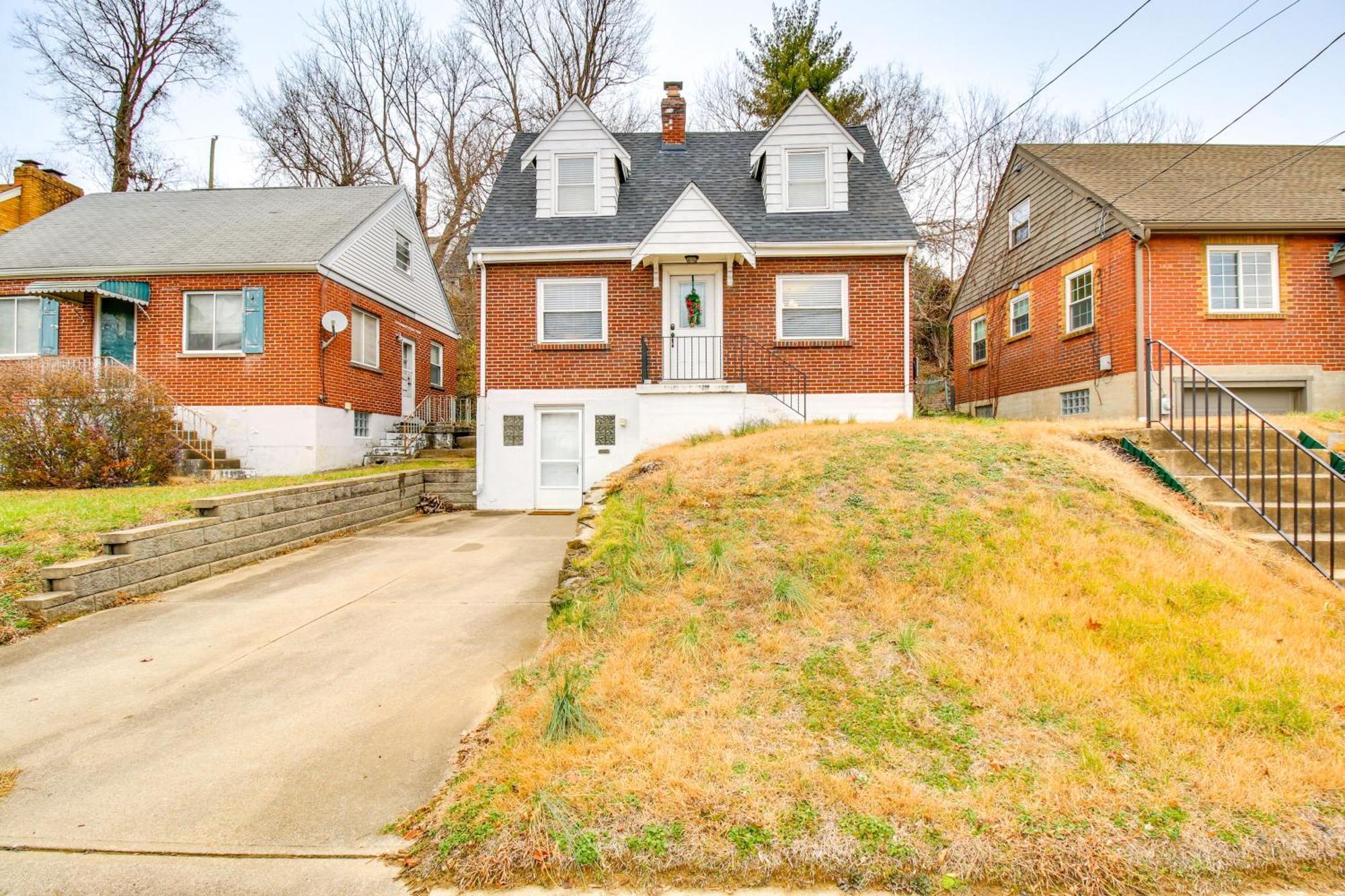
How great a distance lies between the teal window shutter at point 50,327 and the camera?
1401 cm

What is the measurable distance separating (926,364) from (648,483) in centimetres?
2424

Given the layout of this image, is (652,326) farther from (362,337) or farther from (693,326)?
(362,337)

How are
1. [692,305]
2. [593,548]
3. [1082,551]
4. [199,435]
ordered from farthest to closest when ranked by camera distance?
[199,435], [692,305], [593,548], [1082,551]

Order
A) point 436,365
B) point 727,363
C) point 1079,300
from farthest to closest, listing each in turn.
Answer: point 436,365
point 1079,300
point 727,363

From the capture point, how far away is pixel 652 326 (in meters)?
12.8

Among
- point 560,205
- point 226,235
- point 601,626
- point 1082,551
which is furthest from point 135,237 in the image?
point 1082,551

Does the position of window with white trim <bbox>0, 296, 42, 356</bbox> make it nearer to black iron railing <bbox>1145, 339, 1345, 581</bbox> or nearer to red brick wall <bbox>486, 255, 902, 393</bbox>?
red brick wall <bbox>486, 255, 902, 393</bbox>

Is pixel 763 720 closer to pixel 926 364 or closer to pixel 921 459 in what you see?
pixel 921 459

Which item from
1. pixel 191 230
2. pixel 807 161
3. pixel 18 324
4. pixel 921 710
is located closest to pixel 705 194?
pixel 807 161

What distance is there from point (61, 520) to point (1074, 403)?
17792 mm

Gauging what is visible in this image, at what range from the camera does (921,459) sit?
23.0ft

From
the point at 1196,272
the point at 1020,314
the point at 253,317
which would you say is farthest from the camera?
the point at 1020,314

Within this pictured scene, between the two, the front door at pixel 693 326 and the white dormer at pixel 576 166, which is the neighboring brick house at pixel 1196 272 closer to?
the front door at pixel 693 326

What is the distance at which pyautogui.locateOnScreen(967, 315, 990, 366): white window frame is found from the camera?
1925 centimetres
